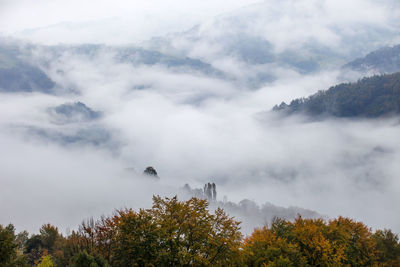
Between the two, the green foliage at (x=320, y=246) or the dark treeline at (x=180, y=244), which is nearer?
the dark treeline at (x=180, y=244)

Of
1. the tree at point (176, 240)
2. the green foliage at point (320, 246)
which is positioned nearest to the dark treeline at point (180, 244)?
the tree at point (176, 240)

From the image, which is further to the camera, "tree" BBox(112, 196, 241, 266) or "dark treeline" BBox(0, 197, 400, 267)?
"tree" BBox(112, 196, 241, 266)

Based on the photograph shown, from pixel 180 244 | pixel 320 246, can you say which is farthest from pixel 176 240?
pixel 320 246

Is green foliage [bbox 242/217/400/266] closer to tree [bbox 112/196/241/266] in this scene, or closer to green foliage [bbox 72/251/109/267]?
tree [bbox 112/196/241/266]

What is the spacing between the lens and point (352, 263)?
65.2m

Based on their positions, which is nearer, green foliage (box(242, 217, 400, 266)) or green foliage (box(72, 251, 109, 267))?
green foliage (box(72, 251, 109, 267))

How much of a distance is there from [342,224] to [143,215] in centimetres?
4072

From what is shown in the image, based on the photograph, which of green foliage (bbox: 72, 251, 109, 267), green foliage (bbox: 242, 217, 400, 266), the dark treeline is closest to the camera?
green foliage (bbox: 72, 251, 109, 267)

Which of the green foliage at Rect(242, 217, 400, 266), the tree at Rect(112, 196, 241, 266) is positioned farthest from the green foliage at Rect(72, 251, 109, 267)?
the green foliage at Rect(242, 217, 400, 266)

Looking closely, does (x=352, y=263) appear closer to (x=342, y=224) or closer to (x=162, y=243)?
(x=342, y=224)

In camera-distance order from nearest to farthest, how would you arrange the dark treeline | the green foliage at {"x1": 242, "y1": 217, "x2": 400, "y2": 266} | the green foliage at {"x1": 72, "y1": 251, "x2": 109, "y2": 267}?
the green foliage at {"x1": 72, "y1": 251, "x2": 109, "y2": 267} → the dark treeline → the green foliage at {"x1": 242, "y1": 217, "x2": 400, "y2": 266}

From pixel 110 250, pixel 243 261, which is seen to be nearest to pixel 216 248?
pixel 243 261

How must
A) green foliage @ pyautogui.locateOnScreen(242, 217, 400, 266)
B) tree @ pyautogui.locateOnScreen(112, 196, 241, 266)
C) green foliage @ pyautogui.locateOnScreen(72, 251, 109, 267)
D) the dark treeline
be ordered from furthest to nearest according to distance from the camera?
green foliage @ pyautogui.locateOnScreen(242, 217, 400, 266), tree @ pyautogui.locateOnScreen(112, 196, 241, 266), the dark treeline, green foliage @ pyautogui.locateOnScreen(72, 251, 109, 267)

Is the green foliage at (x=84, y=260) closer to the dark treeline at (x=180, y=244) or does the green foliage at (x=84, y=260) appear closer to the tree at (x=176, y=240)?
the dark treeline at (x=180, y=244)
